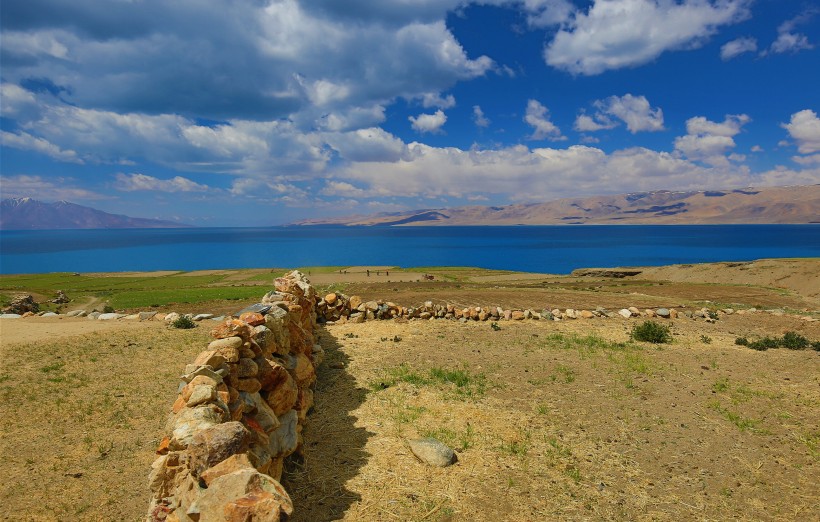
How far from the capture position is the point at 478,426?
436 inches

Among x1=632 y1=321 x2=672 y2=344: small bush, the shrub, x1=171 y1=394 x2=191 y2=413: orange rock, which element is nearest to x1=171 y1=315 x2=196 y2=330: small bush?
x1=171 y1=394 x2=191 y2=413: orange rock

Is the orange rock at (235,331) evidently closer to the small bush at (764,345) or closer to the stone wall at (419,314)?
the stone wall at (419,314)

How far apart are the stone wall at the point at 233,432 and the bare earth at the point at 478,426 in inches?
52.0

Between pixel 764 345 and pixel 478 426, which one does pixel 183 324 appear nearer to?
pixel 478 426

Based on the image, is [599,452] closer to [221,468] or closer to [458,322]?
[221,468]

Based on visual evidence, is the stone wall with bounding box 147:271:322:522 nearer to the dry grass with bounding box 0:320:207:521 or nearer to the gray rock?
the dry grass with bounding box 0:320:207:521

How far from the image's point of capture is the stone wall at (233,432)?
5184mm

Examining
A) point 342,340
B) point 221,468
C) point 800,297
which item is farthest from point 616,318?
point 800,297

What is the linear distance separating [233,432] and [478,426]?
685 centimetres

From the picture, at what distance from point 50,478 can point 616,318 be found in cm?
2659

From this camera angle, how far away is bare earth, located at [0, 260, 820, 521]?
8.01 meters

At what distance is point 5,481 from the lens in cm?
833

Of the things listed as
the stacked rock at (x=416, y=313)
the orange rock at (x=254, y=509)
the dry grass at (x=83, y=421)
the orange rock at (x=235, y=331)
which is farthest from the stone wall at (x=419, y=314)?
the orange rock at (x=254, y=509)

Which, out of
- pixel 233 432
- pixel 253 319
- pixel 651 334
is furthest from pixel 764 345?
pixel 233 432
